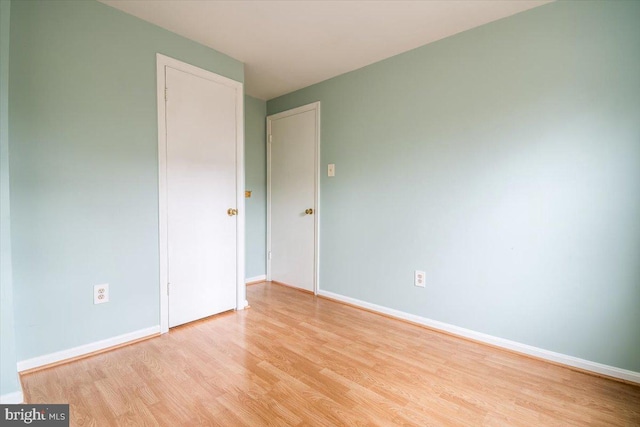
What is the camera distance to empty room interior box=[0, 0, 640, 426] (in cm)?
161

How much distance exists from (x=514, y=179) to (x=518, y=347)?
1165 millimetres

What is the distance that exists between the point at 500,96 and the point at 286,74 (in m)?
1.97

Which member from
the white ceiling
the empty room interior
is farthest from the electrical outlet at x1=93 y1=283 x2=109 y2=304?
the white ceiling

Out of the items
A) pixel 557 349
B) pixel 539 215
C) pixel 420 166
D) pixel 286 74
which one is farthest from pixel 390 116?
pixel 557 349

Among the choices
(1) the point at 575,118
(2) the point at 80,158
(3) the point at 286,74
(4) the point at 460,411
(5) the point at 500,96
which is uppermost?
(3) the point at 286,74

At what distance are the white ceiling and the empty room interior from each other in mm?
22

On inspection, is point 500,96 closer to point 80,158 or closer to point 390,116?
point 390,116

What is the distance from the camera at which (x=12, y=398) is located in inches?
56.1

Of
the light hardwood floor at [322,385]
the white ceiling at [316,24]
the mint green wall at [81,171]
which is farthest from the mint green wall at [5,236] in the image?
the white ceiling at [316,24]

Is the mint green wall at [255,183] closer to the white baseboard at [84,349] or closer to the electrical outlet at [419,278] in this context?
the white baseboard at [84,349]

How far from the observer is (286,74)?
303 centimetres

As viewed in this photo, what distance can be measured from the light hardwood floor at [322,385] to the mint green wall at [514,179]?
0.35m

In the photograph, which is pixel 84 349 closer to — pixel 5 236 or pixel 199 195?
pixel 5 236

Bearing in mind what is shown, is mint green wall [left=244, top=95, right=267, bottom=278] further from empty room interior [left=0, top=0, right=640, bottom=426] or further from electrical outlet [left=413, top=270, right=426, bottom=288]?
electrical outlet [left=413, top=270, right=426, bottom=288]
